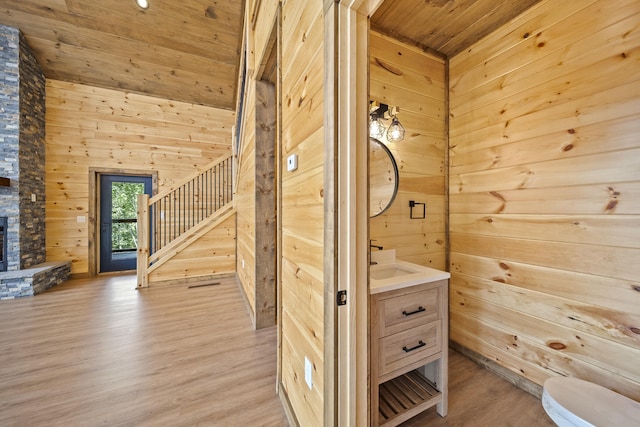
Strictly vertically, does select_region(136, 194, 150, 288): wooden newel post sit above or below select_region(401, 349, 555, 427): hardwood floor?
above

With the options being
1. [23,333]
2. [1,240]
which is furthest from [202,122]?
[23,333]

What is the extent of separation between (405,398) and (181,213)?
511 centimetres

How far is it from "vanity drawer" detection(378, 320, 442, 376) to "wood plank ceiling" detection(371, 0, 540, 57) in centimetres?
221

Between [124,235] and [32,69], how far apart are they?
122 inches

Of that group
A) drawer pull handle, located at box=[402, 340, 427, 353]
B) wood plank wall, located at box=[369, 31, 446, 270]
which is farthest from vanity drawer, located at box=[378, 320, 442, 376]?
wood plank wall, located at box=[369, 31, 446, 270]

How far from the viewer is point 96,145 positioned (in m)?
4.52

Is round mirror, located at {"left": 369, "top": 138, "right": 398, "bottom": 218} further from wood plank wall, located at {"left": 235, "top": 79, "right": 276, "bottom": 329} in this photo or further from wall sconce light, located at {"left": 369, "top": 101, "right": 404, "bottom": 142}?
wood plank wall, located at {"left": 235, "top": 79, "right": 276, "bottom": 329}

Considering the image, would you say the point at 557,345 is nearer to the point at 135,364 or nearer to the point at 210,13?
the point at 135,364

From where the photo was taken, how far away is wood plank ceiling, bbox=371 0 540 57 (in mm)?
1700

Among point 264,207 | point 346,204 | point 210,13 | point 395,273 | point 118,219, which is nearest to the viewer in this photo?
point 346,204

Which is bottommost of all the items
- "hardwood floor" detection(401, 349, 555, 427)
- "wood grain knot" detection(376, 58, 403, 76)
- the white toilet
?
"hardwood floor" detection(401, 349, 555, 427)

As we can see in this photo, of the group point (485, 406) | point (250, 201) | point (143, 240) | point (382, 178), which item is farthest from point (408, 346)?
point (143, 240)

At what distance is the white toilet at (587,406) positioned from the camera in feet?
3.58

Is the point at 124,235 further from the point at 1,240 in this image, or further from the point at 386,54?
the point at 386,54
